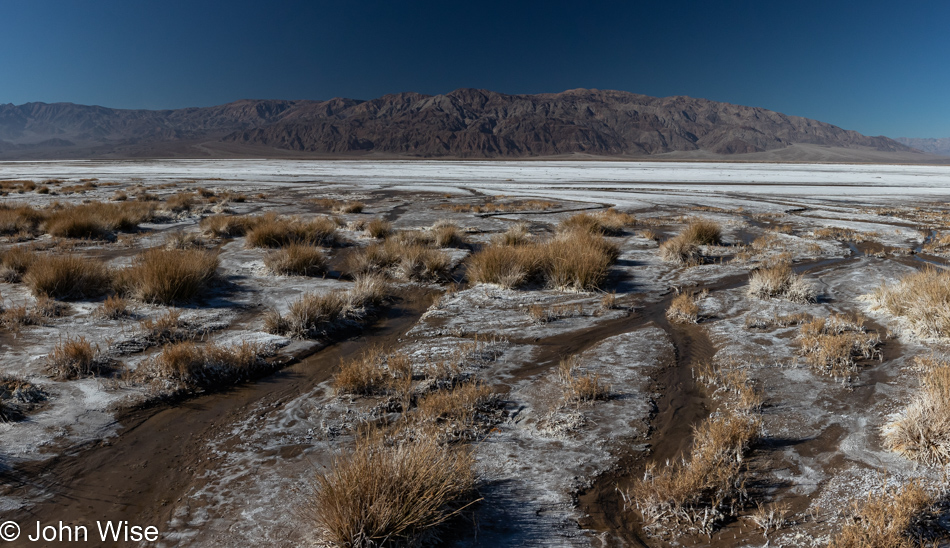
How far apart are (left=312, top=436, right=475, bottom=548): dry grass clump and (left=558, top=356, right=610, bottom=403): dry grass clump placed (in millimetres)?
2173

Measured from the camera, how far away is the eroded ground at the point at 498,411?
341 centimetres

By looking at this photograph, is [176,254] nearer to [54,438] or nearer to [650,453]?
[54,438]

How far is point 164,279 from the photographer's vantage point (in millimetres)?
7781

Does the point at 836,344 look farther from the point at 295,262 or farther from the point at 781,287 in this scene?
the point at 295,262

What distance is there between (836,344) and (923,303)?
6.11 feet

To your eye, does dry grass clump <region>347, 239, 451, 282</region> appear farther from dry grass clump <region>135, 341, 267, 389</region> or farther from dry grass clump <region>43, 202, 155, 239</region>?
dry grass clump <region>43, 202, 155, 239</region>

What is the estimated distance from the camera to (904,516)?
288cm

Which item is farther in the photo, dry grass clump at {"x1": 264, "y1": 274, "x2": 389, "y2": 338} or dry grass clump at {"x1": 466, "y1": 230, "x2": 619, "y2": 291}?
dry grass clump at {"x1": 466, "y1": 230, "x2": 619, "y2": 291}

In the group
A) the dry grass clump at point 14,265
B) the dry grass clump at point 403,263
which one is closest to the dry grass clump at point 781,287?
the dry grass clump at point 403,263

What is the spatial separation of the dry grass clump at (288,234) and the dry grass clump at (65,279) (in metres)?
4.14

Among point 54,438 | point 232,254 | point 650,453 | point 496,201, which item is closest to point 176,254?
point 232,254

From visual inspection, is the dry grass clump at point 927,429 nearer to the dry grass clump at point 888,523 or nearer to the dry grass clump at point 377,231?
the dry grass clump at point 888,523

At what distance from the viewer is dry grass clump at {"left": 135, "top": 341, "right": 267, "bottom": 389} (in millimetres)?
5246

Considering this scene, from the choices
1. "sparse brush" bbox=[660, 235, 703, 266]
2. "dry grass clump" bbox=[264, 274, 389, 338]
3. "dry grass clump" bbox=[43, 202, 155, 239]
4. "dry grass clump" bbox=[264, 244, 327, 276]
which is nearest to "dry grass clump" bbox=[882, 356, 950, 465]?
"dry grass clump" bbox=[264, 274, 389, 338]
